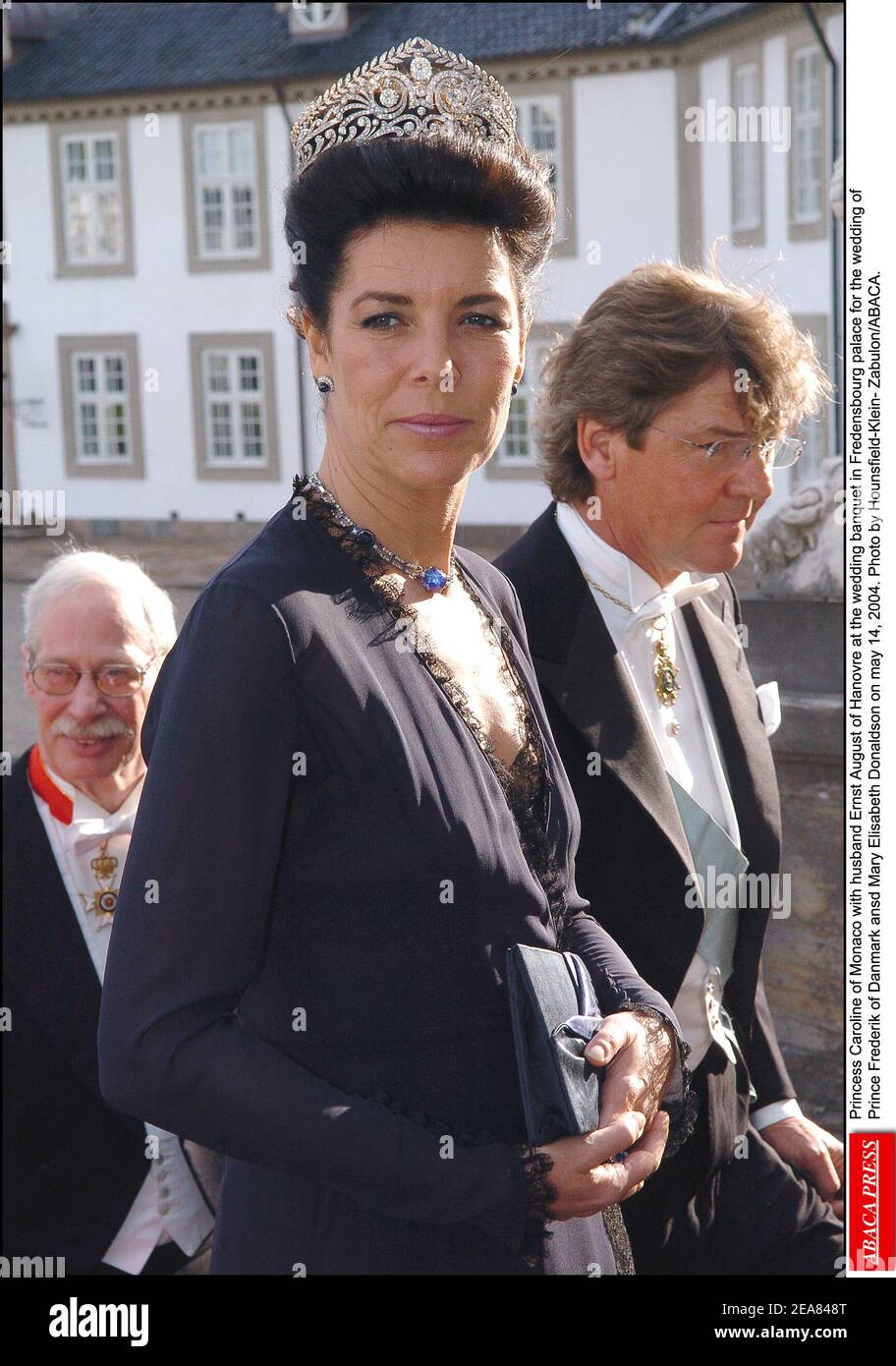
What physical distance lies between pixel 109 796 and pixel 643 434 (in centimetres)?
102

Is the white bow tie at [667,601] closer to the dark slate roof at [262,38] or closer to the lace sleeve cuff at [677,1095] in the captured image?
the lace sleeve cuff at [677,1095]

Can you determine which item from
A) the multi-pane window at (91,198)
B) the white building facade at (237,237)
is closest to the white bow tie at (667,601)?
the white building facade at (237,237)

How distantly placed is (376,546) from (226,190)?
2239cm

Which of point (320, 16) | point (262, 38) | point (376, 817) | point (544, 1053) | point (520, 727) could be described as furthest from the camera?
point (262, 38)

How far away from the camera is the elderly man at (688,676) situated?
2230 mm

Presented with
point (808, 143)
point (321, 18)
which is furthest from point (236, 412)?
point (808, 143)

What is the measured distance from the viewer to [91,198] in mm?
24219

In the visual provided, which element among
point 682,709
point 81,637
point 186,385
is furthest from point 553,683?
point 186,385

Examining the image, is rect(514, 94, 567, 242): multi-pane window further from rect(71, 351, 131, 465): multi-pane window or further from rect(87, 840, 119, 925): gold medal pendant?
rect(87, 840, 119, 925): gold medal pendant

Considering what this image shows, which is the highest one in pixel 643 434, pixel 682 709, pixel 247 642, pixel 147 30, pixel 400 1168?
pixel 147 30

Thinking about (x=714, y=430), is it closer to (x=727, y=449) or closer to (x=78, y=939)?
(x=727, y=449)

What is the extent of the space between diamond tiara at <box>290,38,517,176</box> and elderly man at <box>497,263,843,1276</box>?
2.34 ft

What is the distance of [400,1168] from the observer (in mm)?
1487
